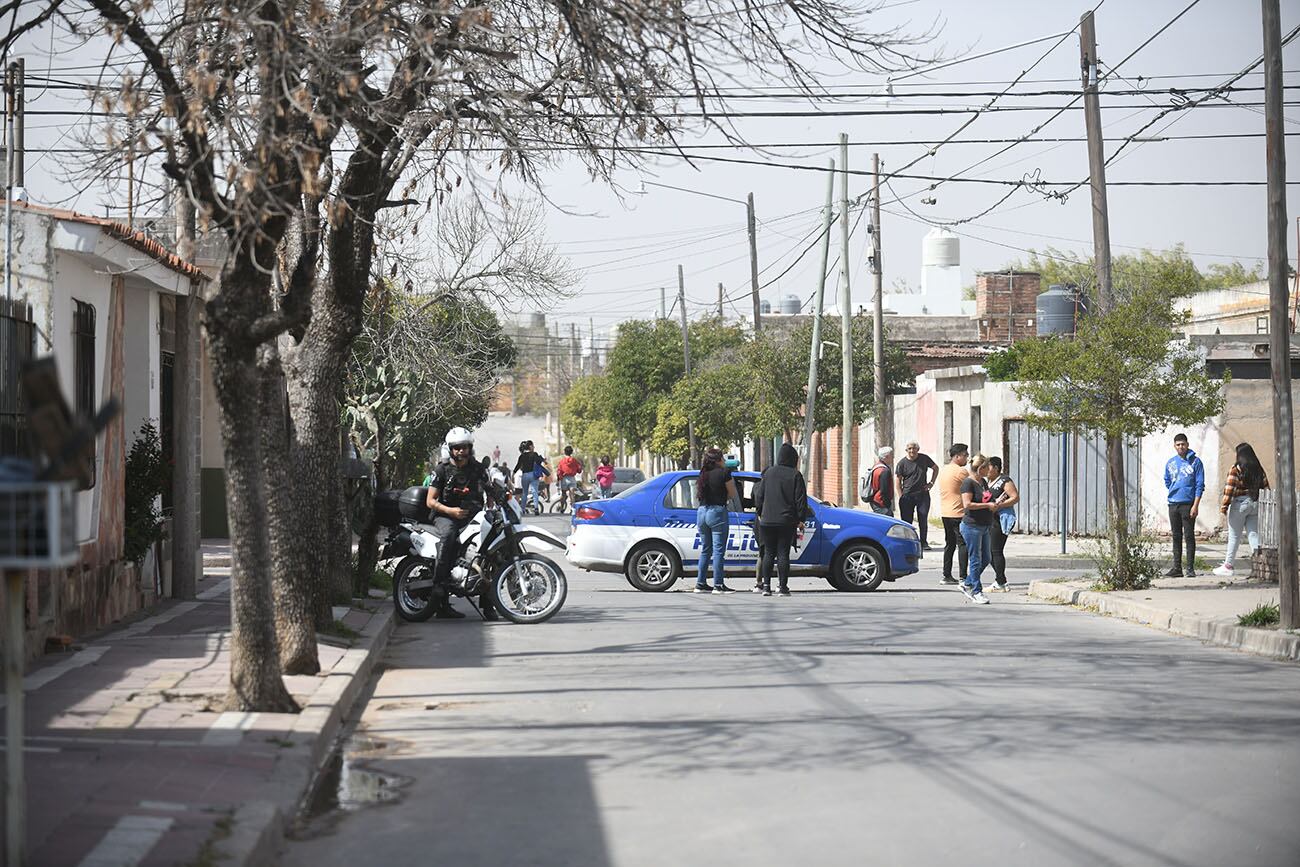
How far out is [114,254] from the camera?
12.5 m

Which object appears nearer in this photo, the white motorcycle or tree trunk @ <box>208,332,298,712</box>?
tree trunk @ <box>208,332,298,712</box>

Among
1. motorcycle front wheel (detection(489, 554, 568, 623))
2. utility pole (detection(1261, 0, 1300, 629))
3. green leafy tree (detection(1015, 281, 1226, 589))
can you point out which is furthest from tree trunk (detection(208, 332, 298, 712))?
green leafy tree (detection(1015, 281, 1226, 589))

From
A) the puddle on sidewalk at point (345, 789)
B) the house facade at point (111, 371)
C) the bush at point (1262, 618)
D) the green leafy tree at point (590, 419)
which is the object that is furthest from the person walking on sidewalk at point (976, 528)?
the green leafy tree at point (590, 419)

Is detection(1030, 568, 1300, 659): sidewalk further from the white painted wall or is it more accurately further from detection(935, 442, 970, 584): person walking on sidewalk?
the white painted wall

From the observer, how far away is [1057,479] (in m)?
30.5

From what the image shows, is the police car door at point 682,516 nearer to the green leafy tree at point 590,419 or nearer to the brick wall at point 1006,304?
the brick wall at point 1006,304

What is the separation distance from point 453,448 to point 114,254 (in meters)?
3.80

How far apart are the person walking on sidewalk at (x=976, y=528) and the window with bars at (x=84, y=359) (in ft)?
32.9

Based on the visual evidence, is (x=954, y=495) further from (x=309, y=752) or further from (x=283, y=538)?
(x=309, y=752)

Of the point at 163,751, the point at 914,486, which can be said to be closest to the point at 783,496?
the point at 914,486

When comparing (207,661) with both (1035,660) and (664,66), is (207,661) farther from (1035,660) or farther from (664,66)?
(1035,660)

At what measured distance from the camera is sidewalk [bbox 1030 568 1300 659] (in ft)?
44.0

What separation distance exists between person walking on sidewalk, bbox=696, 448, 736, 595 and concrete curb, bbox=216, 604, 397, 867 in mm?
6037

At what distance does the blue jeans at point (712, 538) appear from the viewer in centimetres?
1888
